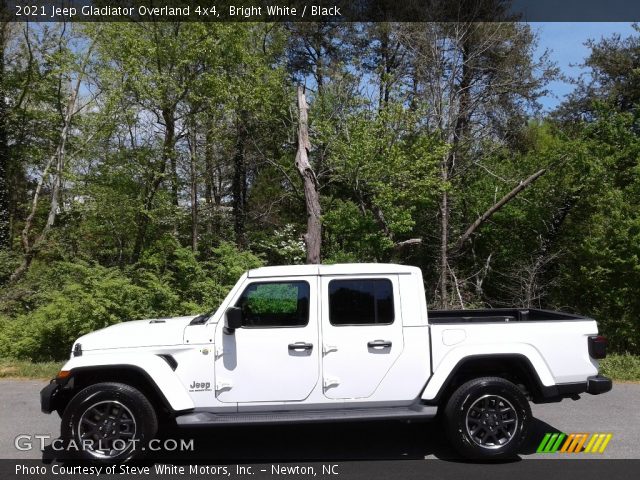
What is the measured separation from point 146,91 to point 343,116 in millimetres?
5856

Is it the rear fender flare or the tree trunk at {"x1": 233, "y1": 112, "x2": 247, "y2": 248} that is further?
the tree trunk at {"x1": 233, "y1": 112, "x2": 247, "y2": 248}

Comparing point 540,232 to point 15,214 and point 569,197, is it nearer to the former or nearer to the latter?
point 569,197

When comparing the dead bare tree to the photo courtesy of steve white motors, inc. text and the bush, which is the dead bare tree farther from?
the photo courtesy of steve white motors, inc. text

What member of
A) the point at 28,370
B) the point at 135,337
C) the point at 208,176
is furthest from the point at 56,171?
the point at 135,337

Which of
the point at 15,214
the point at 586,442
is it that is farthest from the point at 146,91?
the point at 586,442

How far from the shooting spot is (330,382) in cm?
538

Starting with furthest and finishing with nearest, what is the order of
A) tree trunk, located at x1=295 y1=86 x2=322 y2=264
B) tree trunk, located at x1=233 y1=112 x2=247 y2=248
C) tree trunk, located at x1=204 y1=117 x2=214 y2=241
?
1. tree trunk, located at x1=233 y1=112 x2=247 y2=248
2. tree trunk, located at x1=204 y1=117 x2=214 y2=241
3. tree trunk, located at x1=295 y1=86 x2=322 y2=264

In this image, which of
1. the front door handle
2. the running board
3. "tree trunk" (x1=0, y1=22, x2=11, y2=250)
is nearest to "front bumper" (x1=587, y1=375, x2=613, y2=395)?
the running board

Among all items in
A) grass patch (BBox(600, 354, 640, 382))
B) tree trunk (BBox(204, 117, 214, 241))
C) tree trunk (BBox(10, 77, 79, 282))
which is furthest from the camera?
tree trunk (BBox(10, 77, 79, 282))

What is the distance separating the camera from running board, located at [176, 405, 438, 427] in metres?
5.20

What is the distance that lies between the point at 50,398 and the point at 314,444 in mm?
2567

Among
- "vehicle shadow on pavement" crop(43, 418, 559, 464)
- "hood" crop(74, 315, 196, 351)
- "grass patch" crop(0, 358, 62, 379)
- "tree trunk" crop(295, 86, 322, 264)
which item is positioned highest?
"tree trunk" crop(295, 86, 322, 264)

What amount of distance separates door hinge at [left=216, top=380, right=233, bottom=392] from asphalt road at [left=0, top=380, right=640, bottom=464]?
768mm

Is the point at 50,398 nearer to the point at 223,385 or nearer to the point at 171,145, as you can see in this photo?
the point at 223,385
